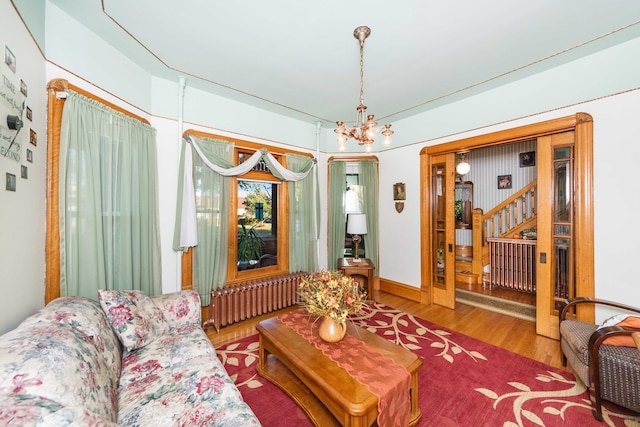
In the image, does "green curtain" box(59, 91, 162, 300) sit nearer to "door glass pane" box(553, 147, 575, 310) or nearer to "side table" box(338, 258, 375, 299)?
"side table" box(338, 258, 375, 299)

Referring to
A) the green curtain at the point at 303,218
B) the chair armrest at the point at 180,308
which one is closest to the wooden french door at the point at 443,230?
the green curtain at the point at 303,218

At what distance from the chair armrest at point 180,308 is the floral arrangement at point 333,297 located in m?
1.12

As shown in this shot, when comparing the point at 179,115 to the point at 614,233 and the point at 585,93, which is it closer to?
the point at 585,93

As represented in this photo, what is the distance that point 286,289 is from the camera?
11.8 ft

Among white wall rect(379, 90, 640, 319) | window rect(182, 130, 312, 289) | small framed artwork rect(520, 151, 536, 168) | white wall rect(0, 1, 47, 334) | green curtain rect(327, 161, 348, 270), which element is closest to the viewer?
white wall rect(0, 1, 47, 334)

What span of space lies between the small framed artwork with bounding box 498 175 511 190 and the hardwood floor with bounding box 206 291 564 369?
3465 mm

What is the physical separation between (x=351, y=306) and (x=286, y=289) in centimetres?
190

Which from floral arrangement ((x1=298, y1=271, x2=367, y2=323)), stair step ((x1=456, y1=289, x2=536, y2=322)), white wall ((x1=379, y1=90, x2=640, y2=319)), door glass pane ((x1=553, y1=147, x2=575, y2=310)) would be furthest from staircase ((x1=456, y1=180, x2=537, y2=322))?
floral arrangement ((x1=298, y1=271, x2=367, y2=323))

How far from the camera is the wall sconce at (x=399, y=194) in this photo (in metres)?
4.13

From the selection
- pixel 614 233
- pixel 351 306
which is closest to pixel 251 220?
pixel 351 306

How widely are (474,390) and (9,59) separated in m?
3.89

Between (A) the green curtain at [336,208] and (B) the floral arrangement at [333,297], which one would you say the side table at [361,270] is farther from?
(B) the floral arrangement at [333,297]

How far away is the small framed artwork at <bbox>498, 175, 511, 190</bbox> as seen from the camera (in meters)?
5.67

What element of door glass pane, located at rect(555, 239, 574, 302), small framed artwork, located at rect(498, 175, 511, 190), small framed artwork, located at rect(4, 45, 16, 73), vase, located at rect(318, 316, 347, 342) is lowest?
vase, located at rect(318, 316, 347, 342)
